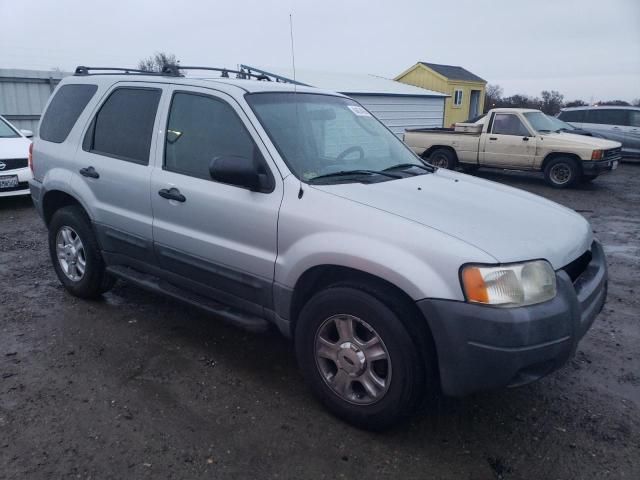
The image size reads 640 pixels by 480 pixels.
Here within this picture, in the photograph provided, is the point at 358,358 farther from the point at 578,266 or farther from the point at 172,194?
the point at 172,194

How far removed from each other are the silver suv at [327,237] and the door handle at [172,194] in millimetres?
23

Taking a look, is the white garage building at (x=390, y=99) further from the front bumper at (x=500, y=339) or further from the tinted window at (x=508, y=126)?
the front bumper at (x=500, y=339)

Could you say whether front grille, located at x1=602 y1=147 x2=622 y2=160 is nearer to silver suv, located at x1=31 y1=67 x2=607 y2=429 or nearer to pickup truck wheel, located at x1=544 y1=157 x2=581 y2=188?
pickup truck wheel, located at x1=544 y1=157 x2=581 y2=188

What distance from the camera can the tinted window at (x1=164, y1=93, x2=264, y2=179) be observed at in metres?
3.42

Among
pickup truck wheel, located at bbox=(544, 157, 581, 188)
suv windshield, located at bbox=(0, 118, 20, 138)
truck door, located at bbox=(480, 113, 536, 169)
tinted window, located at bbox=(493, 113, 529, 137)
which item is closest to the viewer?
suv windshield, located at bbox=(0, 118, 20, 138)

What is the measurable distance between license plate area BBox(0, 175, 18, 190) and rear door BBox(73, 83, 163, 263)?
4.83m

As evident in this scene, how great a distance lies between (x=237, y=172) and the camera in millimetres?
3070

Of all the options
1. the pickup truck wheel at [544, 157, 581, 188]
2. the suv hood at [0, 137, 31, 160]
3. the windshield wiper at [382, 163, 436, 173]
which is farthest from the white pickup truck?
the suv hood at [0, 137, 31, 160]

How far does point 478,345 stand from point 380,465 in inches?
31.7

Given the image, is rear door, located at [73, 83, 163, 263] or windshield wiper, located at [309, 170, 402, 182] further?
rear door, located at [73, 83, 163, 263]

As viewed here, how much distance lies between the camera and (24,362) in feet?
12.0

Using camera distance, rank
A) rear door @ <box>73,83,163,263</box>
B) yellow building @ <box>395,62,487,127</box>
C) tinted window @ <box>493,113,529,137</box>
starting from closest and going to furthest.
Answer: rear door @ <box>73,83,163,263</box> < tinted window @ <box>493,113,529,137</box> < yellow building @ <box>395,62,487,127</box>

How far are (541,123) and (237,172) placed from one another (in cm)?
1126

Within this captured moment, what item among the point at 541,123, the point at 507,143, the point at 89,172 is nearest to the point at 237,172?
the point at 89,172
